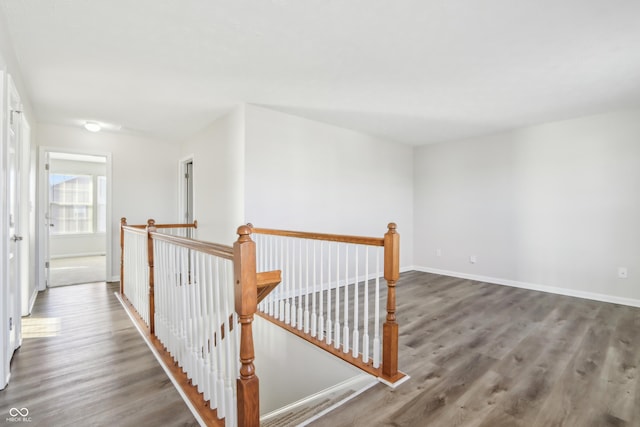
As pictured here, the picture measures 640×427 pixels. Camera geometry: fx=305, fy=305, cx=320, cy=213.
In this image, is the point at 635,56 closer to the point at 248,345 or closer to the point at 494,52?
the point at 494,52

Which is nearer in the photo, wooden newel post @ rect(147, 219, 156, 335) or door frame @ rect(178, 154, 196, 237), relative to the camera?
→ wooden newel post @ rect(147, 219, 156, 335)

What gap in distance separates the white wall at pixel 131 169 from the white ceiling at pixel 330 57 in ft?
1.86

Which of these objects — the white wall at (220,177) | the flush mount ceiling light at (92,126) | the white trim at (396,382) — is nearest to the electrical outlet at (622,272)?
the white trim at (396,382)

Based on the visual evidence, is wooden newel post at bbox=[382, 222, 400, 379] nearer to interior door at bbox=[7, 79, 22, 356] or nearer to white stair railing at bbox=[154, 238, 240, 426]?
white stair railing at bbox=[154, 238, 240, 426]

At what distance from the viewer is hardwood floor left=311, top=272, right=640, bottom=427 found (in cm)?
168

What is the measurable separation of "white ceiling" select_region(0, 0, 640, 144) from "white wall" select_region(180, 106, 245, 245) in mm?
331

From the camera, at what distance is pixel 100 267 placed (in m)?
5.97

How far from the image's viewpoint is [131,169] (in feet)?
16.5

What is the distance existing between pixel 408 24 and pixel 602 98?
2817 millimetres

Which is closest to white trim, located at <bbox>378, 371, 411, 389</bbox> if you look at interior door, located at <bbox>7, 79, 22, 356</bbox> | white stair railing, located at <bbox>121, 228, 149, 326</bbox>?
white stair railing, located at <bbox>121, 228, 149, 326</bbox>

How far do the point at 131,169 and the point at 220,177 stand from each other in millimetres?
2010

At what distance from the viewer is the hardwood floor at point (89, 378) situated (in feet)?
5.49

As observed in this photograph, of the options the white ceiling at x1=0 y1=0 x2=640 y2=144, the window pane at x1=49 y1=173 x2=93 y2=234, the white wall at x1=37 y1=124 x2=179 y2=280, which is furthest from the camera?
the window pane at x1=49 y1=173 x2=93 y2=234

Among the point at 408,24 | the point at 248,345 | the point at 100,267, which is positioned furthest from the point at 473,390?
the point at 100,267
